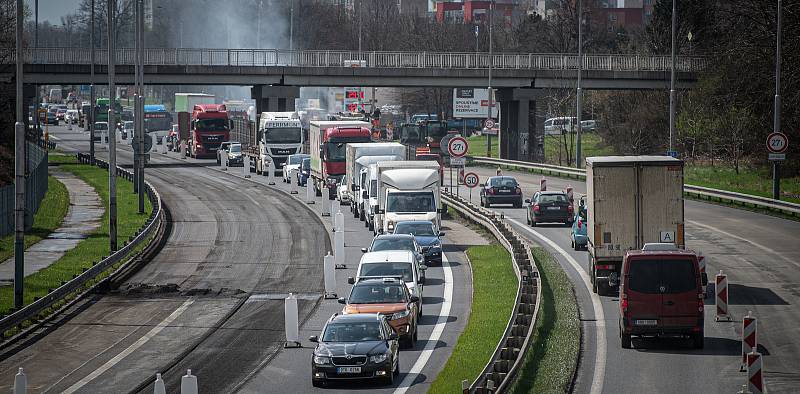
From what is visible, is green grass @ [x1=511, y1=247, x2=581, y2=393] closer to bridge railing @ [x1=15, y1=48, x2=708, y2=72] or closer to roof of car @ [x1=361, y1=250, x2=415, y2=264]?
roof of car @ [x1=361, y1=250, x2=415, y2=264]

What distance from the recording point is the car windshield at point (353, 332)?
907 inches

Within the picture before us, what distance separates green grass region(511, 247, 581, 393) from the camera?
2141cm

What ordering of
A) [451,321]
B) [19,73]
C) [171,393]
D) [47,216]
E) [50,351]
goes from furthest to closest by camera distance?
1. [47,216]
2. [19,73]
3. [451,321]
4. [50,351]
5. [171,393]

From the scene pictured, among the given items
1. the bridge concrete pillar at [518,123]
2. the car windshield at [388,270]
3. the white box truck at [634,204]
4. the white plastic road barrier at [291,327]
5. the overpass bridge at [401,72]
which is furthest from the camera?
the bridge concrete pillar at [518,123]

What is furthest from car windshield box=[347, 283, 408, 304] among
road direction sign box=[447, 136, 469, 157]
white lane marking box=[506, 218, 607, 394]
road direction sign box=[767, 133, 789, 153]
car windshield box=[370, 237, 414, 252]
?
road direction sign box=[767, 133, 789, 153]

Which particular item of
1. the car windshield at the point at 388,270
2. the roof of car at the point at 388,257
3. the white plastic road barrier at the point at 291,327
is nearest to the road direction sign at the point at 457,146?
the roof of car at the point at 388,257

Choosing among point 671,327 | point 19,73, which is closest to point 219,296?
point 19,73

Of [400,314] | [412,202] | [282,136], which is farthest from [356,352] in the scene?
[282,136]

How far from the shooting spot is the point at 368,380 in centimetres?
2261

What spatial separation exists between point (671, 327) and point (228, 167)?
64895 mm

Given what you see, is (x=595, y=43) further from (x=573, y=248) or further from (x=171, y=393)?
(x=171, y=393)

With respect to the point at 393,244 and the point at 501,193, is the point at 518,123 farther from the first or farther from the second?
the point at 393,244

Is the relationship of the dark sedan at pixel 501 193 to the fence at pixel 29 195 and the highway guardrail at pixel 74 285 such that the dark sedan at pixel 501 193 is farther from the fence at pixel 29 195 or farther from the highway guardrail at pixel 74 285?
the fence at pixel 29 195

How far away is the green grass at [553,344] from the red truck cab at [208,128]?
2382 inches
